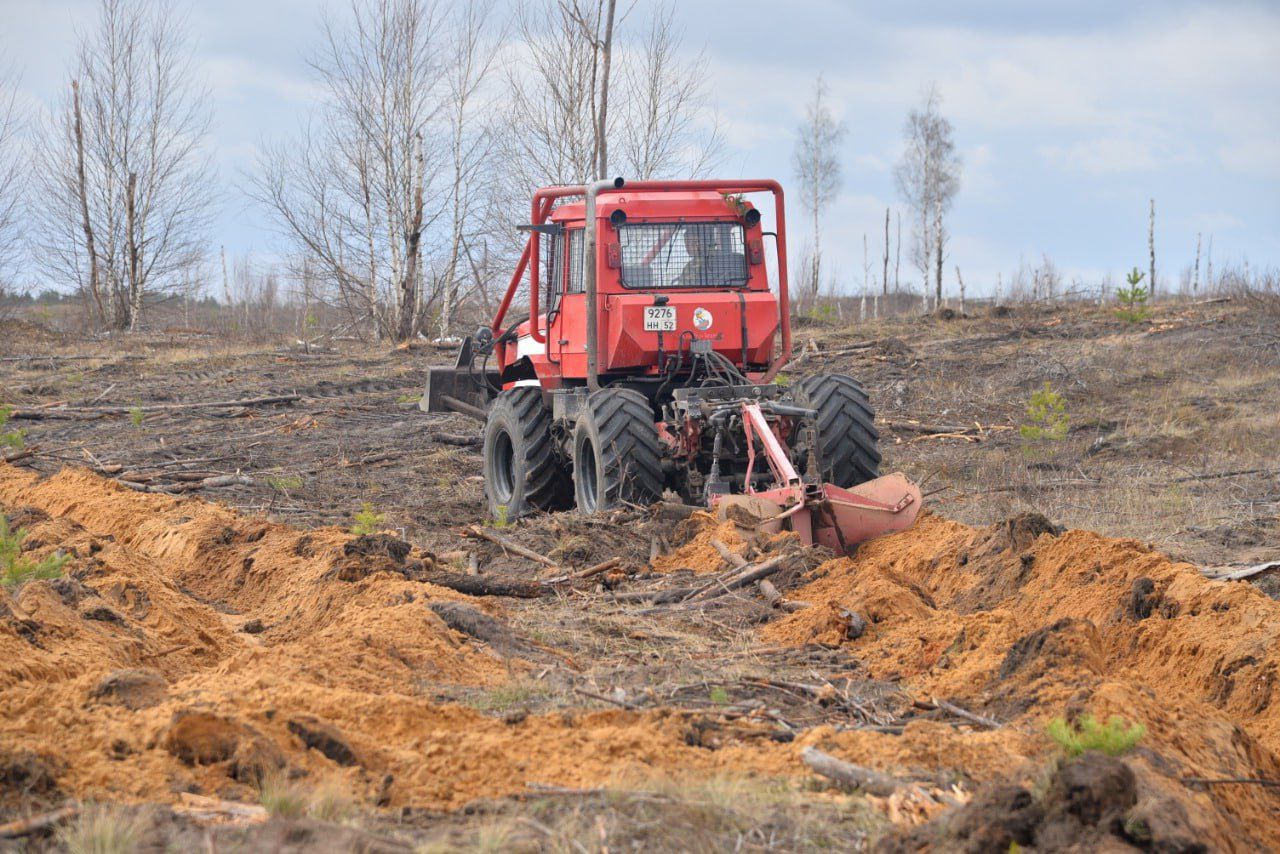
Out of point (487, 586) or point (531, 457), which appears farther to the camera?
point (531, 457)

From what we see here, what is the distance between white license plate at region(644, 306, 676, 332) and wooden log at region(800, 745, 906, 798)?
658cm

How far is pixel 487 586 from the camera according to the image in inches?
309

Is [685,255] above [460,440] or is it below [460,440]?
above

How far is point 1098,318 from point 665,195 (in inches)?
659

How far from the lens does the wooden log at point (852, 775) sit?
4.04 meters

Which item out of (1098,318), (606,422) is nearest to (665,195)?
(606,422)

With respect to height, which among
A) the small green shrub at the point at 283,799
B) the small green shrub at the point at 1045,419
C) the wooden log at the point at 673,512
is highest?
the small green shrub at the point at 1045,419

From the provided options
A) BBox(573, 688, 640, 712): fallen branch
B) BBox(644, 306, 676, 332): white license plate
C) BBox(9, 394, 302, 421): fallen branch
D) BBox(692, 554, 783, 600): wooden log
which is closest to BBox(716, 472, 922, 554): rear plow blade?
BBox(692, 554, 783, 600): wooden log

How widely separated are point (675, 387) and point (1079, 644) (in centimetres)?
607

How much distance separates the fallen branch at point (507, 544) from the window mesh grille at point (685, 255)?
99.4 inches

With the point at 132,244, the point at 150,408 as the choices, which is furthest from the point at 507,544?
the point at 132,244

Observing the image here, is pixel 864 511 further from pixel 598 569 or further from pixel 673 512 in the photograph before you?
pixel 598 569

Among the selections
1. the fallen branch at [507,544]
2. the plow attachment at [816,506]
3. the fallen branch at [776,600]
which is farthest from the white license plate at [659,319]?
the fallen branch at [776,600]

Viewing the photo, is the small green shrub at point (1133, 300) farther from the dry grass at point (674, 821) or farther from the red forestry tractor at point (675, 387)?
the dry grass at point (674, 821)
